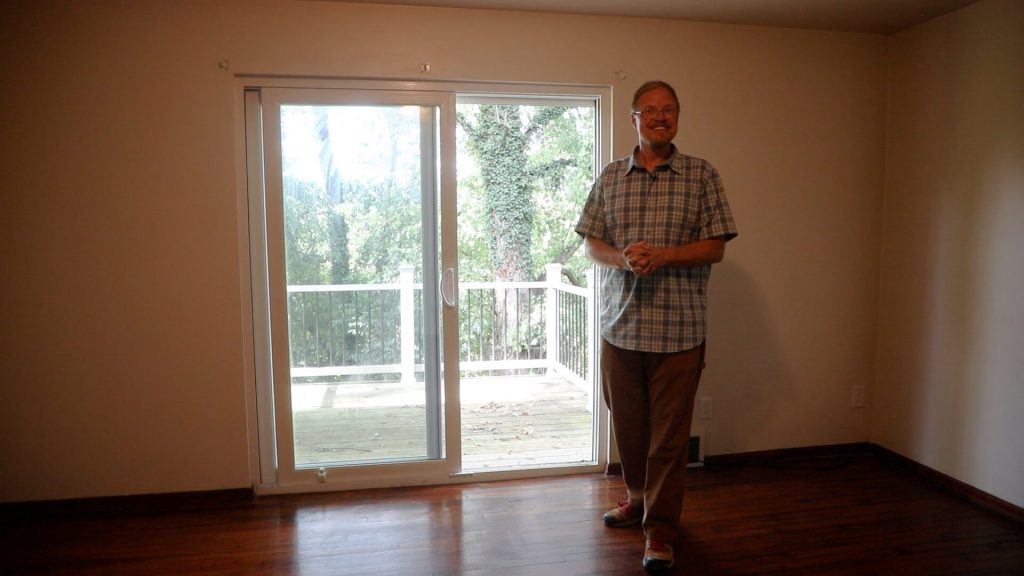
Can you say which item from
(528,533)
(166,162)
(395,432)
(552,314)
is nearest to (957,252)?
(528,533)

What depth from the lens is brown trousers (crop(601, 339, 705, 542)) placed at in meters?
2.08

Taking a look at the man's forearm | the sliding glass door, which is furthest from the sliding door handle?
the man's forearm

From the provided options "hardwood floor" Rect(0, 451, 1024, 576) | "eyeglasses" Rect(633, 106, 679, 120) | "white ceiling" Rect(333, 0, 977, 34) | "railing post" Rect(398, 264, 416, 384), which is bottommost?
"hardwood floor" Rect(0, 451, 1024, 576)

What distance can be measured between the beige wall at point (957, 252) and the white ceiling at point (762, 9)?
18 cm

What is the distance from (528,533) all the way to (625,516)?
398 millimetres

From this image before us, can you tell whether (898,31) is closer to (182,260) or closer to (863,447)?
(863,447)

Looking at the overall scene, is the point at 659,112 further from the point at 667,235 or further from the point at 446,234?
the point at 446,234

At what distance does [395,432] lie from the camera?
9.39 ft

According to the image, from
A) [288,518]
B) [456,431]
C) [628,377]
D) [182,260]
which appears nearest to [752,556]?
[628,377]

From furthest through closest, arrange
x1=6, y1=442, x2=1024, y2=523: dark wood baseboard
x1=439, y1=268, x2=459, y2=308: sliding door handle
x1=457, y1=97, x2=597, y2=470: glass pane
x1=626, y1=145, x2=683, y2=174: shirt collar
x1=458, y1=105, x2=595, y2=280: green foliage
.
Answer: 1. x1=458, y1=105, x2=595, y2=280: green foliage
2. x1=457, y1=97, x2=597, y2=470: glass pane
3. x1=439, y1=268, x2=459, y2=308: sliding door handle
4. x1=6, y1=442, x2=1024, y2=523: dark wood baseboard
5. x1=626, y1=145, x2=683, y2=174: shirt collar

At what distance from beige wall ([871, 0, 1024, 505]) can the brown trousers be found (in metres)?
1.46

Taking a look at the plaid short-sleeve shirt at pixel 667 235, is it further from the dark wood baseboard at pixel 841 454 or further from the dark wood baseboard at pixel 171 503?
the dark wood baseboard at pixel 171 503

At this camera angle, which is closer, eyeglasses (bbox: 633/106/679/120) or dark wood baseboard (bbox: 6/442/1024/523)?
eyeglasses (bbox: 633/106/679/120)

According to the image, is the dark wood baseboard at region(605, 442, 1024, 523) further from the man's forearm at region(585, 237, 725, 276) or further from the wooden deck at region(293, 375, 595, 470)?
the man's forearm at region(585, 237, 725, 276)
